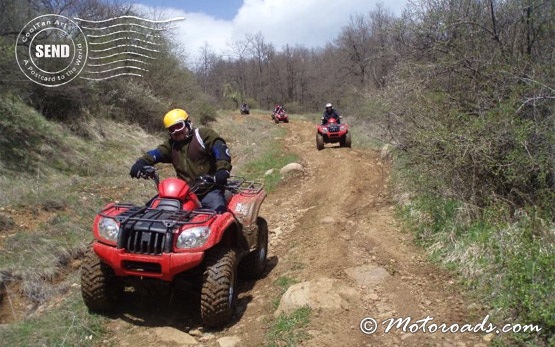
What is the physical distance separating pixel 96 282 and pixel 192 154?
1641 millimetres

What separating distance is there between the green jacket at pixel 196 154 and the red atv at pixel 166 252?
490 millimetres

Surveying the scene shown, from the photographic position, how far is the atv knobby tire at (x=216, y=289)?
3988 millimetres

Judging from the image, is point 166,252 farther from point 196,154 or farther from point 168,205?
point 196,154

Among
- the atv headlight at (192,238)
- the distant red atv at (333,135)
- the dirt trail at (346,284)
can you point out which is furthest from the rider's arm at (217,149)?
the distant red atv at (333,135)

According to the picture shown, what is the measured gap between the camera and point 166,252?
3891mm

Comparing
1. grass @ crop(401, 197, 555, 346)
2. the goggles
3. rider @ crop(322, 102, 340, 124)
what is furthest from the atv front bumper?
rider @ crop(322, 102, 340, 124)

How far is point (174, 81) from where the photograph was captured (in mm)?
22172

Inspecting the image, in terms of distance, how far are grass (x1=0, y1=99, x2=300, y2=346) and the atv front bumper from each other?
74cm

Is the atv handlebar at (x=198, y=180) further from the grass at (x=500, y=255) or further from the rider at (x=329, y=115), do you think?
the rider at (x=329, y=115)

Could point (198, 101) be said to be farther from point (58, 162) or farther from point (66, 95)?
point (58, 162)

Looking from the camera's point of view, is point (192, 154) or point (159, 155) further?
point (159, 155)

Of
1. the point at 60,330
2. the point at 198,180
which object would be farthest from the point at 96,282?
the point at 198,180

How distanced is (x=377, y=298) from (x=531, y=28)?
15.9 feet

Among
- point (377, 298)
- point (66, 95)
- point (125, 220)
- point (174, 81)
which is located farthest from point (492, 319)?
point (174, 81)
